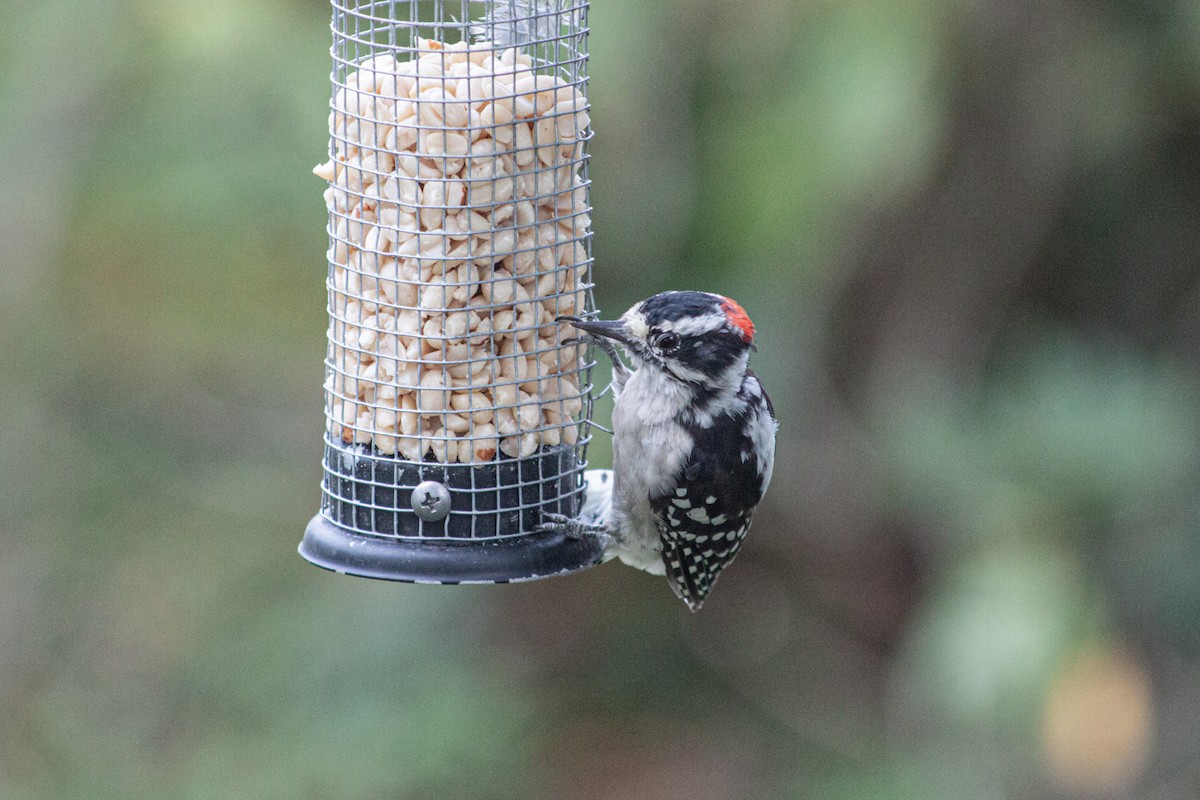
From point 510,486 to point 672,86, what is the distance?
205 centimetres

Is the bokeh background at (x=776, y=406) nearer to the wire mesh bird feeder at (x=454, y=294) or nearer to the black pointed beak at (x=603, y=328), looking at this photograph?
the wire mesh bird feeder at (x=454, y=294)

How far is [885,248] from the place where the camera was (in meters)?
6.09

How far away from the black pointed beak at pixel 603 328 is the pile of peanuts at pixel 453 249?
120 millimetres

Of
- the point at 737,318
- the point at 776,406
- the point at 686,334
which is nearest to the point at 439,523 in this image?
the point at 686,334

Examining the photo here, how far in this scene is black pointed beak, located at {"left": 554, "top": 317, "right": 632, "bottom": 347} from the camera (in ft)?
11.8

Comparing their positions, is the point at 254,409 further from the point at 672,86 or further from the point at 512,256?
the point at 512,256

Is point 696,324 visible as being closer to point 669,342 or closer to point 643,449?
point 669,342

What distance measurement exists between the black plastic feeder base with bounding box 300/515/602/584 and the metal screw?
0.28 feet

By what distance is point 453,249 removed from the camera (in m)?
3.54

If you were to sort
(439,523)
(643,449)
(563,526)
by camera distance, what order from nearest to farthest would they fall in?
(439,523) → (563,526) → (643,449)

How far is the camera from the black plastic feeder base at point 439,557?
3461 mm

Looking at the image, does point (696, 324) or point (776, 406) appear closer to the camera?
point (696, 324)

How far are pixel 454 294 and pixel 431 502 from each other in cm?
52

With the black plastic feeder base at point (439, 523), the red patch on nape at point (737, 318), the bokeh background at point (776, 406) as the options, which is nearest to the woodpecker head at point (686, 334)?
the red patch on nape at point (737, 318)
